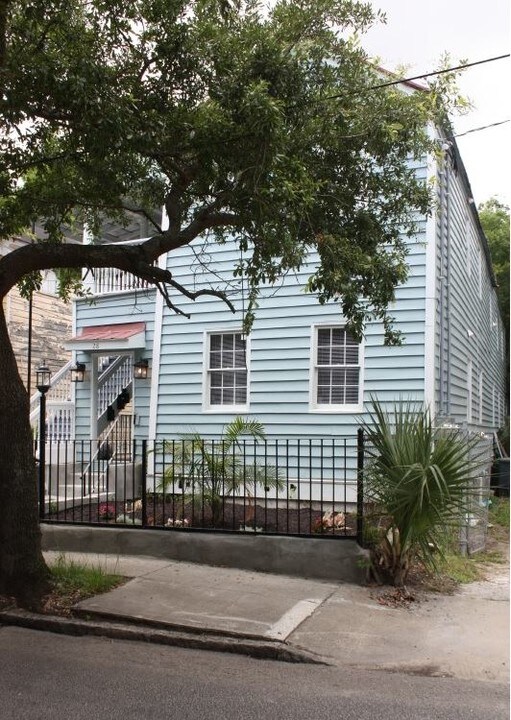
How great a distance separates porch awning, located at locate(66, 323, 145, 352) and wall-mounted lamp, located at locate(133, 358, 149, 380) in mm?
305

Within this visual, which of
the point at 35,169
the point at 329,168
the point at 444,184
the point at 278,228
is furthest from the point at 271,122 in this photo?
the point at 444,184

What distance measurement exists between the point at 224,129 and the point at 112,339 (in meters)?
6.81

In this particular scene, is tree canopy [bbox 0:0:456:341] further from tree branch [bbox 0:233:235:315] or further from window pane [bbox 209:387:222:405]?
window pane [bbox 209:387:222:405]

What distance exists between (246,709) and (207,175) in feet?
16.9

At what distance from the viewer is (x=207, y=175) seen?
7145 mm

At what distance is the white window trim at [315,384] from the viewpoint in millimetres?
10734

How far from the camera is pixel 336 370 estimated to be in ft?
36.3

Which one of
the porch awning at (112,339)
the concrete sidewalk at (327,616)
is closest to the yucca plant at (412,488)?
the concrete sidewalk at (327,616)

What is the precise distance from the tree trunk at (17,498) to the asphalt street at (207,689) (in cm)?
97

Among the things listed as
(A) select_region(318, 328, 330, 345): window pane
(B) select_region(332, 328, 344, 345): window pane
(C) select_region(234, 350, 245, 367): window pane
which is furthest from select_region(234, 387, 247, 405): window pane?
(B) select_region(332, 328, 344, 345): window pane

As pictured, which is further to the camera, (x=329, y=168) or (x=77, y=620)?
(x=329, y=168)

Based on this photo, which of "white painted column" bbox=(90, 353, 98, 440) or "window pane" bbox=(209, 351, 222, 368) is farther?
"white painted column" bbox=(90, 353, 98, 440)

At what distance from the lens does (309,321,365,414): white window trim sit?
10734mm

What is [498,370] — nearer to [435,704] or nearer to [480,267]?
[480,267]
